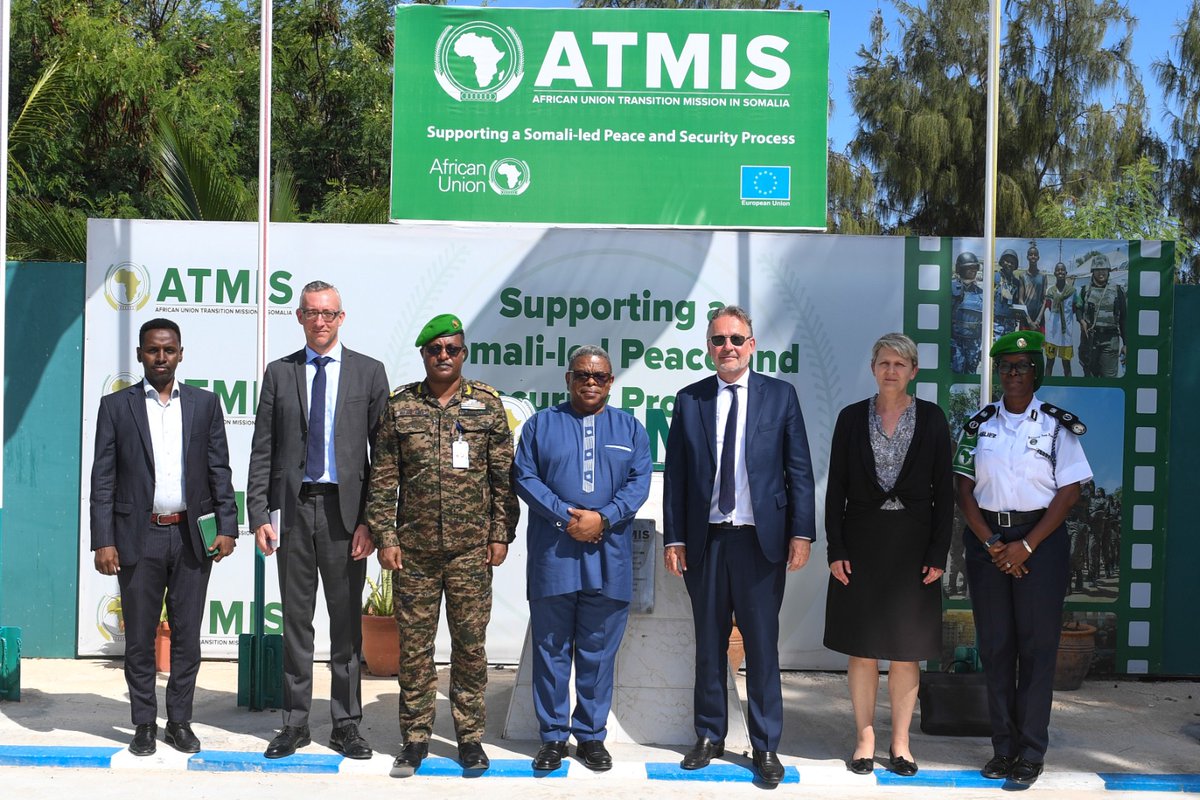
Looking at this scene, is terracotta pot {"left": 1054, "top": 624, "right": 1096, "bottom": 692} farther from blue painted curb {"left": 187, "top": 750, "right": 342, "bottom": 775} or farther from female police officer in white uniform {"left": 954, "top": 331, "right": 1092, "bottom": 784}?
blue painted curb {"left": 187, "top": 750, "right": 342, "bottom": 775}

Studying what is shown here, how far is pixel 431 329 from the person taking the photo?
4.83 m

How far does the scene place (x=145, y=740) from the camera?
196 inches

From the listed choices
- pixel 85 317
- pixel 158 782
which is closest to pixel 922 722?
pixel 158 782

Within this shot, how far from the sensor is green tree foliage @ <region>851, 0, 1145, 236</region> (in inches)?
875

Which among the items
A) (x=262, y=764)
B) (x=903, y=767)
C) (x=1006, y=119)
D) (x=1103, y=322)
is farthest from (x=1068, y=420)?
(x=1006, y=119)

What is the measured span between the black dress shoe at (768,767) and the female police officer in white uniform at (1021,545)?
2.84ft

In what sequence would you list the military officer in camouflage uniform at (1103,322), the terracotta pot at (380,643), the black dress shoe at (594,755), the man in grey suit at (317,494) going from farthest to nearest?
the military officer in camouflage uniform at (1103,322)
the terracotta pot at (380,643)
the man in grey suit at (317,494)
the black dress shoe at (594,755)

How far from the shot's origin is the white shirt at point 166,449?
5031 millimetres

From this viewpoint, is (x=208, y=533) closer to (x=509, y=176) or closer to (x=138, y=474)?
(x=138, y=474)

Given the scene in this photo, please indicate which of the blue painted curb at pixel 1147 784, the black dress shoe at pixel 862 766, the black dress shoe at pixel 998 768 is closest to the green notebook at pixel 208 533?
the black dress shoe at pixel 862 766

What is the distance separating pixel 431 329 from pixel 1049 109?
2044cm

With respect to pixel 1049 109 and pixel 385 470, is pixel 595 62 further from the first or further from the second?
pixel 1049 109

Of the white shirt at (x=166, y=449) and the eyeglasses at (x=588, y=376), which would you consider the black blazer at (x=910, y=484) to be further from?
the white shirt at (x=166, y=449)

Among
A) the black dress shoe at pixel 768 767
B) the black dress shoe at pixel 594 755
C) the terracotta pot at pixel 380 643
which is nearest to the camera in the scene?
the black dress shoe at pixel 768 767
